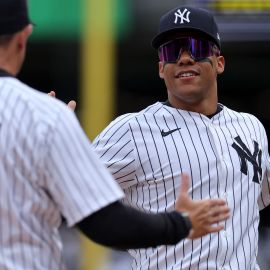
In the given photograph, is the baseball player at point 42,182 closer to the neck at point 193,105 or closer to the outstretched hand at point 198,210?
the outstretched hand at point 198,210

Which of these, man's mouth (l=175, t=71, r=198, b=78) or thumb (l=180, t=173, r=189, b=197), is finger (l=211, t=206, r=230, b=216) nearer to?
thumb (l=180, t=173, r=189, b=197)

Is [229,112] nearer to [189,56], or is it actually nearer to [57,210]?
[189,56]

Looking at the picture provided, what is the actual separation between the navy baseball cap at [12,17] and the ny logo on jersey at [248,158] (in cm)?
147

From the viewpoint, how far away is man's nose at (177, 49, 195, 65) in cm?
416


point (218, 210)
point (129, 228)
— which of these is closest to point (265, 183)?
point (218, 210)

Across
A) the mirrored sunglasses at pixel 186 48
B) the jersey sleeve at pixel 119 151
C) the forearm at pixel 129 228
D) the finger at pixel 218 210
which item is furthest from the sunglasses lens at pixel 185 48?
the forearm at pixel 129 228

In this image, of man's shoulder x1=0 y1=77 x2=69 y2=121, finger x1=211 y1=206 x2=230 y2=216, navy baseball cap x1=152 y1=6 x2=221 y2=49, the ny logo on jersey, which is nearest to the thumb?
finger x1=211 y1=206 x2=230 y2=216

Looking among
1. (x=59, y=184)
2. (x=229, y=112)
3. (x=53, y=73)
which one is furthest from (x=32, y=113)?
(x=53, y=73)

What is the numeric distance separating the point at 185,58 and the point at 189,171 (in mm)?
500

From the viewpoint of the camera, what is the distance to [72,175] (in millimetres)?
2818

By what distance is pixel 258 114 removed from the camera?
572 inches

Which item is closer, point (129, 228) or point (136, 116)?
point (129, 228)

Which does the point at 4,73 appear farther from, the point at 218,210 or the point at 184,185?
the point at 218,210

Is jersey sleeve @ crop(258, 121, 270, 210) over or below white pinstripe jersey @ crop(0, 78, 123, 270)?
below
